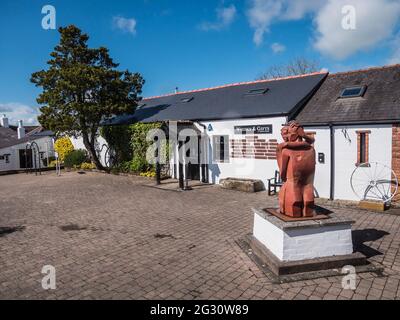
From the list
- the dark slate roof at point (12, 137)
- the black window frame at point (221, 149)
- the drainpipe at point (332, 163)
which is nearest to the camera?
the drainpipe at point (332, 163)

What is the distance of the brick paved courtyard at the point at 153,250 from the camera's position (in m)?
4.71

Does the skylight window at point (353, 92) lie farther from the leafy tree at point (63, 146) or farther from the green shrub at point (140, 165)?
the leafy tree at point (63, 146)

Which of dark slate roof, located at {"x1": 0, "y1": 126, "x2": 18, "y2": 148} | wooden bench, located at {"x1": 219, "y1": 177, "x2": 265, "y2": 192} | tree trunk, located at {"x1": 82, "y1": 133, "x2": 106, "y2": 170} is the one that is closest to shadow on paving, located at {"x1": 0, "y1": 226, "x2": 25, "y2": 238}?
wooden bench, located at {"x1": 219, "y1": 177, "x2": 265, "y2": 192}

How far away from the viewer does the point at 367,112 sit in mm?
10453

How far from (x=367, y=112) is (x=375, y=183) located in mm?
2356

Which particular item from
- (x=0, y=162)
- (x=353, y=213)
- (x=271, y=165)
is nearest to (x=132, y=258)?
(x=353, y=213)

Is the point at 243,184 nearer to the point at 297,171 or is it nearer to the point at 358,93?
the point at 358,93

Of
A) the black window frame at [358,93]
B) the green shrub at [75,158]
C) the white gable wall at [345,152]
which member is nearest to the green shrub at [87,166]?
the green shrub at [75,158]

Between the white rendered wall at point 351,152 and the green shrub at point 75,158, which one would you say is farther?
the green shrub at point 75,158

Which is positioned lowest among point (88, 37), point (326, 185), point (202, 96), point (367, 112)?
point (326, 185)

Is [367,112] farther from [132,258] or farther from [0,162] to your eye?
[0,162]

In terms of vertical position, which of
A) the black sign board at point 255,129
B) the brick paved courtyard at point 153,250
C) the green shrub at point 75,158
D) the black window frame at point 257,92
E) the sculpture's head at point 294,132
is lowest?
the brick paved courtyard at point 153,250

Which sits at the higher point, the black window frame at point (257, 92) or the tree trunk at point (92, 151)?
the black window frame at point (257, 92)

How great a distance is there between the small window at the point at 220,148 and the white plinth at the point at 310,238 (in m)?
8.67
